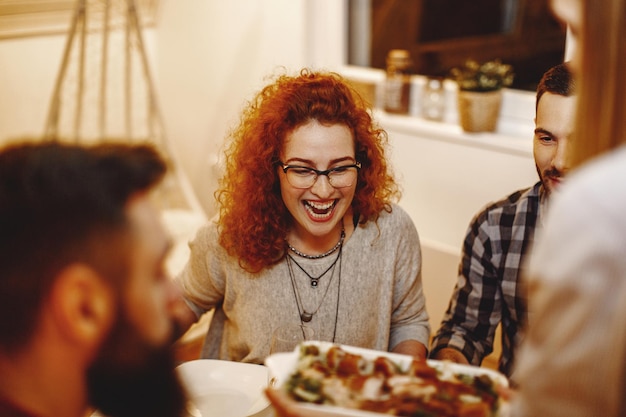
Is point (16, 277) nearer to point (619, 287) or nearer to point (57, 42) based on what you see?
point (619, 287)

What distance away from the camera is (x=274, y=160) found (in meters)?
1.78

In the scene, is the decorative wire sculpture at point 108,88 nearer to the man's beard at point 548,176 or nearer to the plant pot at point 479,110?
the plant pot at point 479,110

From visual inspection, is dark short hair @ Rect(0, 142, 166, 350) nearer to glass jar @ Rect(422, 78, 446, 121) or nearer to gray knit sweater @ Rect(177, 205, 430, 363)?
gray knit sweater @ Rect(177, 205, 430, 363)

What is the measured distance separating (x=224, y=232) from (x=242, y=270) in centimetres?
10

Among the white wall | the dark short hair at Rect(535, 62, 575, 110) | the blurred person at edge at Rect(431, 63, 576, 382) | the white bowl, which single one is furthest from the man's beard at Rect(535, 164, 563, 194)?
the white wall

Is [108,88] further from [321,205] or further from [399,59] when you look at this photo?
[321,205]

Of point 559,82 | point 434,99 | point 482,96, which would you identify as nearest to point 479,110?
point 482,96

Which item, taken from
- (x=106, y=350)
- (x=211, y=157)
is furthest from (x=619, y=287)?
(x=211, y=157)

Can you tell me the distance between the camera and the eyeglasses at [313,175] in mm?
1726

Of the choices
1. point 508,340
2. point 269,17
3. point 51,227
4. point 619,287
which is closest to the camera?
point 619,287

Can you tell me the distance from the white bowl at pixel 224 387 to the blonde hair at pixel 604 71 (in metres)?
0.86

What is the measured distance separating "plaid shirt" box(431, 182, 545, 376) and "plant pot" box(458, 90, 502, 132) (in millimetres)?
801

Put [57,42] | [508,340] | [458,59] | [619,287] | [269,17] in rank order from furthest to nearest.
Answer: [57,42] < [269,17] < [458,59] < [508,340] < [619,287]

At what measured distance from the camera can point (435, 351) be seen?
6.02 ft
